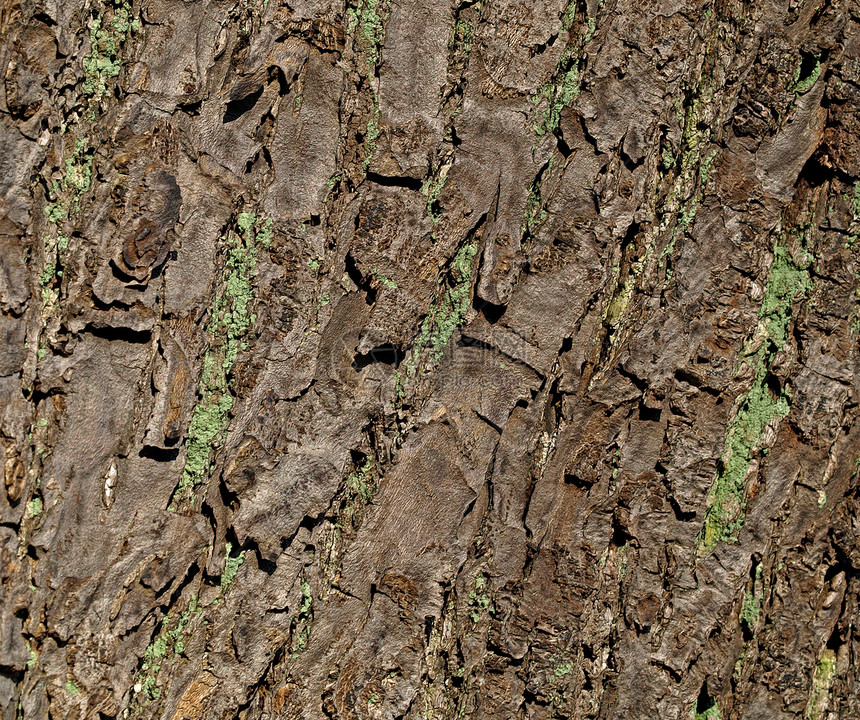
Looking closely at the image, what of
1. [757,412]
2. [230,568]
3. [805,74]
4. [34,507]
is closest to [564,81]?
[805,74]

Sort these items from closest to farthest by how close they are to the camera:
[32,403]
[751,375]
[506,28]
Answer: [32,403] → [506,28] → [751,375]

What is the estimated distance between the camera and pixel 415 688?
144cm

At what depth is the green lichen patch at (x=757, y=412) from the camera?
1.53 meters

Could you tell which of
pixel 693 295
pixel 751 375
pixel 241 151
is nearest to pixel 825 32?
pixel 693 295

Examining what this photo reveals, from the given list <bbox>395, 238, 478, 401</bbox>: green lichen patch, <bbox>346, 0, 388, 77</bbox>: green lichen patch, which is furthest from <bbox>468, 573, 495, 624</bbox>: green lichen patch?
<bbox>346, 0, 388, 77</bbox>: green lichen patch

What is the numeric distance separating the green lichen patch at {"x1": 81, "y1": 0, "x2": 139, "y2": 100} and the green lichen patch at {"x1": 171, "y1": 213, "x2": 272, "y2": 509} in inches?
14.3

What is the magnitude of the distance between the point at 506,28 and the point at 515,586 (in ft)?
3.83

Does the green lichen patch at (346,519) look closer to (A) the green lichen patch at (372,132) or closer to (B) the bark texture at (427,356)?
(B) the bark texture at (427,356)

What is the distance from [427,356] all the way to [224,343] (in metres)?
0.41

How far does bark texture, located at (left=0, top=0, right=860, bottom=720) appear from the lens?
4.29 ft

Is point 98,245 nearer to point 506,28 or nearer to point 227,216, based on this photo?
point 227,216

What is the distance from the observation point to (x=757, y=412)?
5.05 ft

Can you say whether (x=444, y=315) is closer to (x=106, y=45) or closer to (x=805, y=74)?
(x=106, y=45)

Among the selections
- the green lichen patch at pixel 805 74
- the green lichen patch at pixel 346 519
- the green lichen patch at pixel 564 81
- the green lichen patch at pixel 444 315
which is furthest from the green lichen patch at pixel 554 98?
the green lichen patch at pixel 346 519
